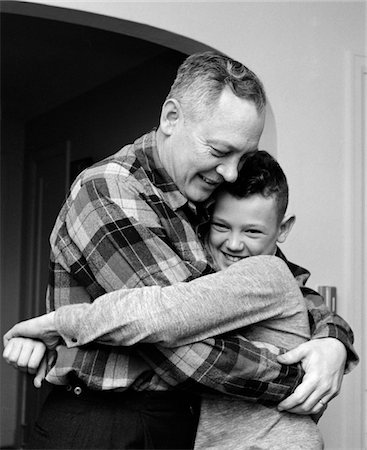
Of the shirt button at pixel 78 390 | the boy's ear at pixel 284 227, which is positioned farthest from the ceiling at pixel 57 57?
the shirt button at pixel 78 390

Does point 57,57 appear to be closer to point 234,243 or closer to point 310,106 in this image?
point 310,106

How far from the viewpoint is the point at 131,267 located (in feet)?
4.17

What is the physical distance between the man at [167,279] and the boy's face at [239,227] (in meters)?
0.09

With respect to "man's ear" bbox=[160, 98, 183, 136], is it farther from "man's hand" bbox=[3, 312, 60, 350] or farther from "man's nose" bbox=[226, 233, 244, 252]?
"man's hand" bbox=[3, 312, 60, 350]

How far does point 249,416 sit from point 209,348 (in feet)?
0.64

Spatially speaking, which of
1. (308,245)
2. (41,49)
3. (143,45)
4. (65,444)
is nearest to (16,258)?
(41,49)

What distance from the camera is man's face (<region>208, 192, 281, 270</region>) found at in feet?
5.03

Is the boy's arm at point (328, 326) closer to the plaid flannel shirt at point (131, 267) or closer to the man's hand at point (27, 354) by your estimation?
the plaid flannel shirt at point (131, 267)

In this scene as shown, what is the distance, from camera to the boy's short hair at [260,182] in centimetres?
155

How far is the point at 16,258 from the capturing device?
5.69 m

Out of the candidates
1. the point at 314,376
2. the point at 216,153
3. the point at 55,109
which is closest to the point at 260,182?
the point at 216,153

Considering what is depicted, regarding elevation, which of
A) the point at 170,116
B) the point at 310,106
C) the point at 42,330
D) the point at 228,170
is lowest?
the point at 42,330

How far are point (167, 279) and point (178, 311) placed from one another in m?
0.08

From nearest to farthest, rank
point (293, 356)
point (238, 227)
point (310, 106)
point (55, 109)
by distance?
point (293, 356) → point (238, 227) → point (310, 106) → point (55, 109)
